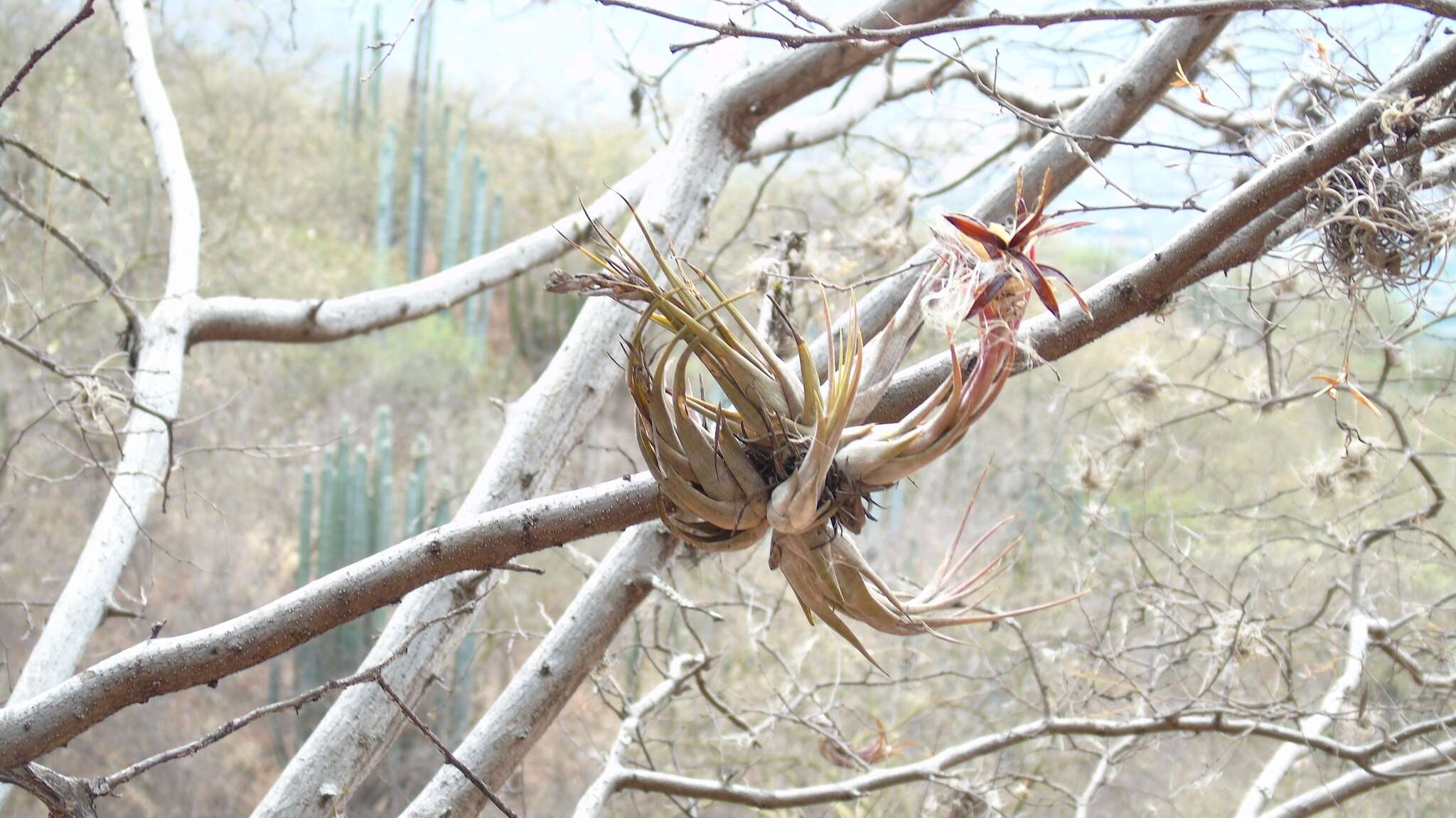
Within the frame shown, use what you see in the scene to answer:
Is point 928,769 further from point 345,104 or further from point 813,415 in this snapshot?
point 345,104

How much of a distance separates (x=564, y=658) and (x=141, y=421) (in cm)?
77

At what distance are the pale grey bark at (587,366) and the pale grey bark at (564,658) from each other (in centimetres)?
12

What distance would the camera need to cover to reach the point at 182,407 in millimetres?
4906

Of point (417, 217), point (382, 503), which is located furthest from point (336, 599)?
point (417, 217)

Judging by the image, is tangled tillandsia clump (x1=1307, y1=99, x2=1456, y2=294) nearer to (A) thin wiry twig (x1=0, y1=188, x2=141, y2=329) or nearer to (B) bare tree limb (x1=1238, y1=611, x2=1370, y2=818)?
(B) bare tree limb (x1=1238, y1=611, x2=1370, y2=818)

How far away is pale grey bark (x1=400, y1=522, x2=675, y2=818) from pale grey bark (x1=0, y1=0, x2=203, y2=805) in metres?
0.52

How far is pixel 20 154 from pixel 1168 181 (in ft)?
13.8

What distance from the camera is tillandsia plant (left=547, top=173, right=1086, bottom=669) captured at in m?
0.60

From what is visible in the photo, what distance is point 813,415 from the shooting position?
0.65 m

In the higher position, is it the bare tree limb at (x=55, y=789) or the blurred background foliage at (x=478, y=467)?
the blurred background foliage at (x=478, y=467)

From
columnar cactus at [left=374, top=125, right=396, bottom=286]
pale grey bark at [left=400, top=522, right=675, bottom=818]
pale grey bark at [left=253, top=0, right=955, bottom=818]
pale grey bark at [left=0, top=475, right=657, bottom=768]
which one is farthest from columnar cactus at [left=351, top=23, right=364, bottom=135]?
pale grey bark at [left=0, top=475, right=657, bottom=768]

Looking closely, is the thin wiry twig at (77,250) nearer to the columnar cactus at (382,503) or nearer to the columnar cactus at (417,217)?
the columnar cactus at (382,503)

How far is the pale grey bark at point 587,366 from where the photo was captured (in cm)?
141

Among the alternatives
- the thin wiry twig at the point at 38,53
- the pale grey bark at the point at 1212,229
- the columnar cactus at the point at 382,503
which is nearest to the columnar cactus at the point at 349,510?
the columnar cactus at the point at 382,503
